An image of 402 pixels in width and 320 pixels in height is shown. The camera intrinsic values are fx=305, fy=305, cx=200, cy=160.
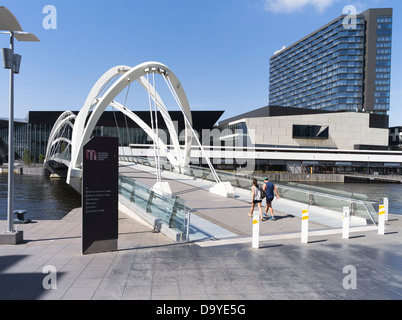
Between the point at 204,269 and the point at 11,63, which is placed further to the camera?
the point at 11,63

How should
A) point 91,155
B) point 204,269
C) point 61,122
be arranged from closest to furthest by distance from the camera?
point 204,269
point 91,155
point 61,122

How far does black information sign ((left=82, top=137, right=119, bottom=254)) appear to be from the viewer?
22.9 feet

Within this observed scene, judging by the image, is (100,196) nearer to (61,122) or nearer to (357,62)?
(61,122)

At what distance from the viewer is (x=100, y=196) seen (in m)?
7.16

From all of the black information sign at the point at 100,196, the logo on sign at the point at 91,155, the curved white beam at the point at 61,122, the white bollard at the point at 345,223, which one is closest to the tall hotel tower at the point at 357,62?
the curved white beam at the point at 61,122

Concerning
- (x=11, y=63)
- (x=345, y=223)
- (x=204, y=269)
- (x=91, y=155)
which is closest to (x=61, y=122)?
(x=11, y=63)

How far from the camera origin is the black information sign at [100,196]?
6.99 m

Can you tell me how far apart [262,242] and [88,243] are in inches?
Result: 174

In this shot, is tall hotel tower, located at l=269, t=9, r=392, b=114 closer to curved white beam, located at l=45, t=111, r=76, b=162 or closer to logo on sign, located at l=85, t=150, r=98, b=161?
curved white beam, located at l=45, t=111, r=76, b=162

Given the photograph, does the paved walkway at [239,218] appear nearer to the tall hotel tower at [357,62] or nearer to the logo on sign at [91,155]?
the logo on sign at [91,155]

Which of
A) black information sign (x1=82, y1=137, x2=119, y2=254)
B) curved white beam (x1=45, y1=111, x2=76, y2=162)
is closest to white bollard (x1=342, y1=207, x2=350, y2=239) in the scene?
black information sign (x1=82, y1=137, x2=119, y2=254)

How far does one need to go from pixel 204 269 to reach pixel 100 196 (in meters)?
2.97

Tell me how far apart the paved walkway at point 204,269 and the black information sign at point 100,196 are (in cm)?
34

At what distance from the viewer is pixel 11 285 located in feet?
17.3
